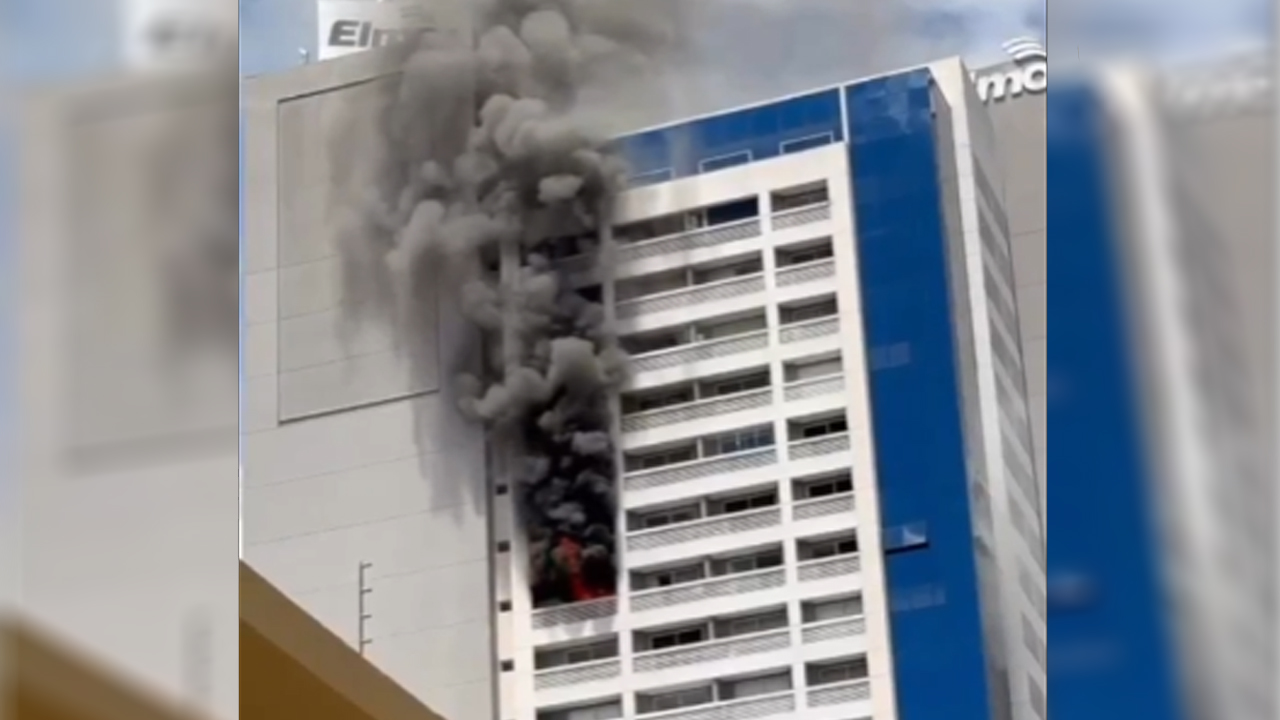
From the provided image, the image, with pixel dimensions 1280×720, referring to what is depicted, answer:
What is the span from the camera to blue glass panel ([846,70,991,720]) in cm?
162

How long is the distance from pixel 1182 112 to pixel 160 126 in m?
0.56

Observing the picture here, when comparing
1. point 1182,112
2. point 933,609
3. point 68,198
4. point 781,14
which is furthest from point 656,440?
point 68,198

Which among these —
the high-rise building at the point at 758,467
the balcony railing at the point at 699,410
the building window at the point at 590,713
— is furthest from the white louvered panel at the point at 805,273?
the building window at the point at 590,713

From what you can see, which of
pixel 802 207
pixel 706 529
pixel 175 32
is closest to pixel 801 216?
pixel 802 207

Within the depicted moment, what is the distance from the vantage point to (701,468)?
1.73 meters

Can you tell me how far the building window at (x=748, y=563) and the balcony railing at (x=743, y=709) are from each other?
12 cm

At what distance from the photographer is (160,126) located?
0.89 meters

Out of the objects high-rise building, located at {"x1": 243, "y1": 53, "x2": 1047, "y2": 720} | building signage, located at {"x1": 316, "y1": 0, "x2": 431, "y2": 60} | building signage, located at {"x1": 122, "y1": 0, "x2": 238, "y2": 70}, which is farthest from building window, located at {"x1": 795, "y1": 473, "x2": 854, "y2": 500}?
building signage, located at {"x1": 122, "y1": 0, "x2": 238, "y2": 70}

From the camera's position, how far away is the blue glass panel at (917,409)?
1624 mm

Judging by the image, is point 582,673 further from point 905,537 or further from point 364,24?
point 364,24

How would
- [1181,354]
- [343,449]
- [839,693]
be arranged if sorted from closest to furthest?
[1181,354] < [839,693] < [343,449]

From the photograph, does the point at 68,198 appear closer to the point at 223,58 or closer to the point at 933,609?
the point at 223,58

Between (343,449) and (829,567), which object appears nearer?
(829,567)

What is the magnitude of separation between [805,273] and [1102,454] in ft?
2.26
